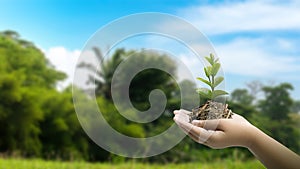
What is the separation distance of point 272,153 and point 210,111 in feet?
0.64

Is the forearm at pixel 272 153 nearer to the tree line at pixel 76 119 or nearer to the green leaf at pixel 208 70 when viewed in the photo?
the green leaf at pixel 208 70

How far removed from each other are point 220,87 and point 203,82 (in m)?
0.04

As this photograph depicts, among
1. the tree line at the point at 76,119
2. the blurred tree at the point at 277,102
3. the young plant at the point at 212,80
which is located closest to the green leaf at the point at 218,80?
the young plant at the point at 212,80

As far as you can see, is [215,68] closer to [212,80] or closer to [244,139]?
[212,80]

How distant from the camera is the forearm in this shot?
2.26 ft

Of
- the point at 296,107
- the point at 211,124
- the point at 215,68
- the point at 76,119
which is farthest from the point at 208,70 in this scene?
the point at 296,107

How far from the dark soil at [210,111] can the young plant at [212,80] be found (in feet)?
0.06

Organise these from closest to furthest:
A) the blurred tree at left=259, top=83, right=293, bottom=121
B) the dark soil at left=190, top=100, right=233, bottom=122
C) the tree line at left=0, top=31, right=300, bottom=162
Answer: the dark soil at left=190, top=100, right=233, bottom=122 → the tree line at left=0, top=31, right=300, bottom=162 → the blurred tree at left=259, top=83, right=293, bottom=121

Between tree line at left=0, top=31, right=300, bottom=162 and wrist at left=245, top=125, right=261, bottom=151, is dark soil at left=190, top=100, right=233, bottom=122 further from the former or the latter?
tree line at left=0, top=31, right=300, bottom=162

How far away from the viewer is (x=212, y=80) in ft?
2.86

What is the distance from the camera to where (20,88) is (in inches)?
207

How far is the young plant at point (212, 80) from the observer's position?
86 centimetres

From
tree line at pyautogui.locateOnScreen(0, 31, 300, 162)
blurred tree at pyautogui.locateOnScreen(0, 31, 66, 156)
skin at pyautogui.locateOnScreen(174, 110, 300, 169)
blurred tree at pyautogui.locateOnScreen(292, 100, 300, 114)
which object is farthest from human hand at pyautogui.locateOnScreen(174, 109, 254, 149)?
blurred tree at pyautogui.locateOnScreen(292, 100, 300, 114)

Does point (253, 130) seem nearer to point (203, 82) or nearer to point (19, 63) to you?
point (203, 82)
